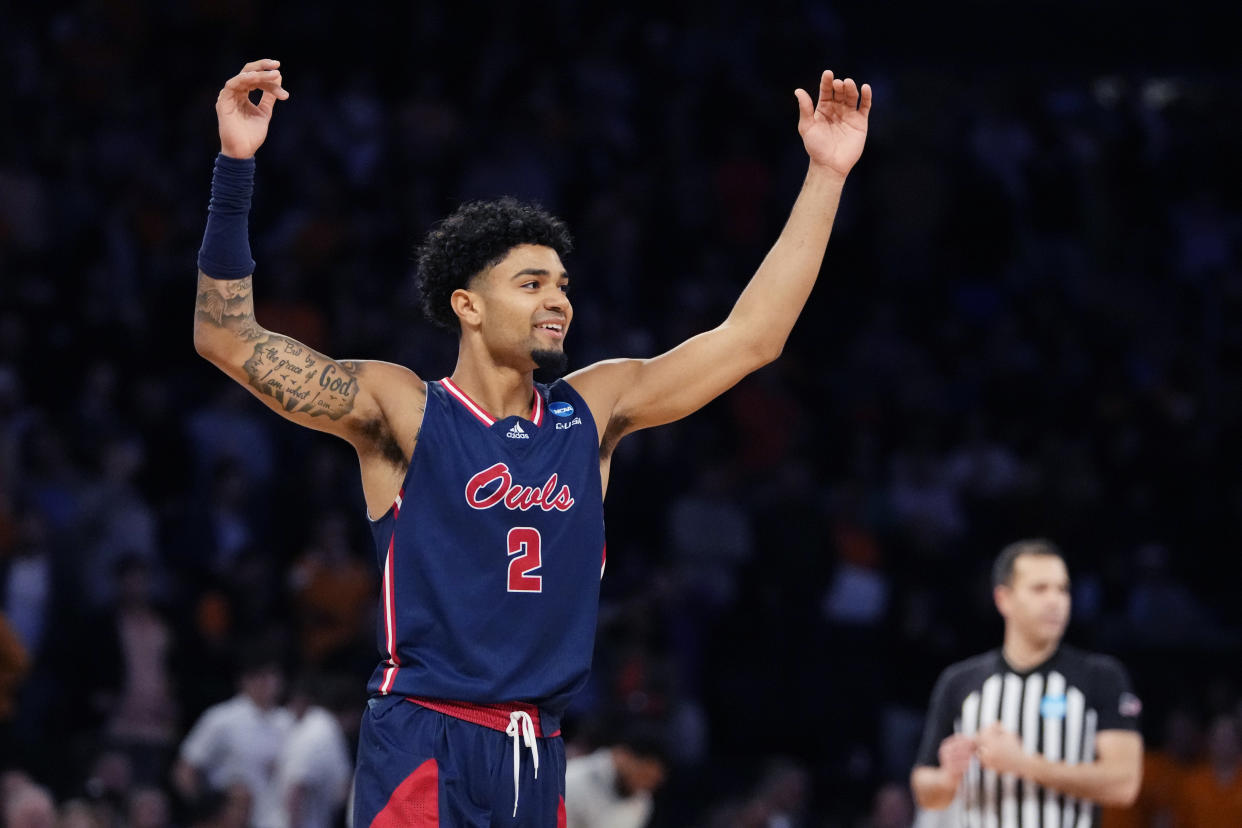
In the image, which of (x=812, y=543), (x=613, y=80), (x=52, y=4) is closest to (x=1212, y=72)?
(x=613, y=80)

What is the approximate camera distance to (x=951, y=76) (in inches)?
653

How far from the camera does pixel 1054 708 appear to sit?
252 inches

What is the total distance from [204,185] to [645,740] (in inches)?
228

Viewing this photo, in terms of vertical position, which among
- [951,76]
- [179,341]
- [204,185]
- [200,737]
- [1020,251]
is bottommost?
[200,737]

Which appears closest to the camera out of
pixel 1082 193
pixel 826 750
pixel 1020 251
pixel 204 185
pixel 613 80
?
pixel 826 750

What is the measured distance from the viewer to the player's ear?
14.9ft

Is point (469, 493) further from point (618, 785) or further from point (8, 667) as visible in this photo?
point (8, 667)

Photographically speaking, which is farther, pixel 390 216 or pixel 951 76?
pixel 951 76

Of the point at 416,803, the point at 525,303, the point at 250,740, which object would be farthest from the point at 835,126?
the point at 250,740

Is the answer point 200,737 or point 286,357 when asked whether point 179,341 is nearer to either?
point 200,737

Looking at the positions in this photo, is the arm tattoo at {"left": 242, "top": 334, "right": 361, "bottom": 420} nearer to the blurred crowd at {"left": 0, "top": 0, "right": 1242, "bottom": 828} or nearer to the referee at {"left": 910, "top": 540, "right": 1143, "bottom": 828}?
the referee at {"left": 910, "top": 540, "right": 1143, "bottom": 828}

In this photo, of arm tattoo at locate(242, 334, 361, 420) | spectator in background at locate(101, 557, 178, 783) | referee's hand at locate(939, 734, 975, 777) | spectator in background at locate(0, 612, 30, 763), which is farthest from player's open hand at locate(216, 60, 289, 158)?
spectator in background at locate(101, 557, 178, 783)

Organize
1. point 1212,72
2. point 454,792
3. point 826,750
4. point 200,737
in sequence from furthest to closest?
point 1212,72 → point 826,750 → point 200,737 → point 454,792

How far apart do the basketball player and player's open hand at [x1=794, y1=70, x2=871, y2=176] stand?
14cm
